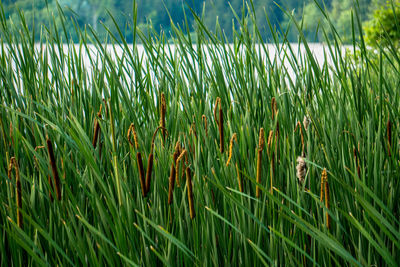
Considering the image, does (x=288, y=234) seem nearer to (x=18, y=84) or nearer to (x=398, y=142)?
(x=398, y=142)

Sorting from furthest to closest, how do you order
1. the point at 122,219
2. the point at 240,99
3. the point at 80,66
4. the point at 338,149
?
the point at 80,66
the point at 240,99
the point at 338,149
the point at 122,219

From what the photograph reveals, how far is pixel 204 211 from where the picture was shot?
1.05 metres

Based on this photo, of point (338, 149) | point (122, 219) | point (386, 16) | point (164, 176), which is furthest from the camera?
point (386, 16)

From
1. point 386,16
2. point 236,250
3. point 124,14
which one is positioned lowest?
point 236,250

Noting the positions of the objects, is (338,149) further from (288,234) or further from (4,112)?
(4,112)

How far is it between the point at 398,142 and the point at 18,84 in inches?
49.7

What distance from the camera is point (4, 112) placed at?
1.55 metres

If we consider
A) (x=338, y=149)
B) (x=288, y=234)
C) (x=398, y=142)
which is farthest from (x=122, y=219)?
(x=398, y=142)

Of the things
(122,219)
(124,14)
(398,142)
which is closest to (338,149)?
(398,142)

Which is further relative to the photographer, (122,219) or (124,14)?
(124,14)

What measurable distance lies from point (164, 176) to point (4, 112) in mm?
677

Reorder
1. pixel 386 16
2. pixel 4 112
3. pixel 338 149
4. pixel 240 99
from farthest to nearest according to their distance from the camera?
pixel 386 16
pixel 240 99
pixel 4 112
pixel 338 149

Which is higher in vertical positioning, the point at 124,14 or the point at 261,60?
the point at 124,14

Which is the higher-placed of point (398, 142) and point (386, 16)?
point (386, 16)
